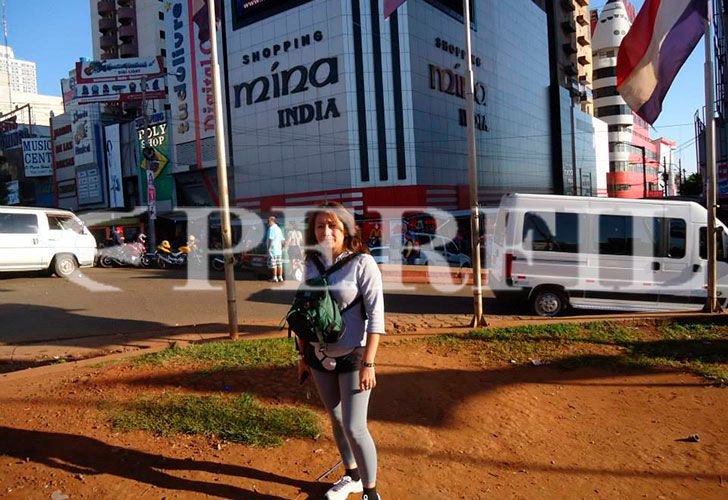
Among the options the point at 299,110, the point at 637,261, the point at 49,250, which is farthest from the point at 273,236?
the point at 299,110

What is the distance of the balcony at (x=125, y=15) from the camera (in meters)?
56.4

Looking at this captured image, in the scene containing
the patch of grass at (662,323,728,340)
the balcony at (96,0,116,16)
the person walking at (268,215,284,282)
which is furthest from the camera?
the balcony at (96,0,116,16)

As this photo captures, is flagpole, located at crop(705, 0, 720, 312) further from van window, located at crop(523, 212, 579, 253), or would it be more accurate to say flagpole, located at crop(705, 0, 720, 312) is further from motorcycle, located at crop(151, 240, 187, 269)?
motorcycle, located at crop(151, 240, 187, 269)

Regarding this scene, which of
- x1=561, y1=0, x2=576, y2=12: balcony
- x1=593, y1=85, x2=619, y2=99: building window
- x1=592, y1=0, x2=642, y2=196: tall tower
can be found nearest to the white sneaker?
x1=561, y1=0, x2=576, y2=12: balcony

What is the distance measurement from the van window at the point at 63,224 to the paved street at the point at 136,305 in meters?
1.33

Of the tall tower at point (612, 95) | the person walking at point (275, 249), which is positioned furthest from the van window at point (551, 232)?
the tall tower at point (612, 95)

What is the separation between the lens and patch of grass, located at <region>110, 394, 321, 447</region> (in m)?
3.83

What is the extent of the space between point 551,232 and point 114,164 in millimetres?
40301

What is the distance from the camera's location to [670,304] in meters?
9.01

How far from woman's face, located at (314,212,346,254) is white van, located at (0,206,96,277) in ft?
41.8

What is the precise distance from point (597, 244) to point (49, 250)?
12701 millimetres

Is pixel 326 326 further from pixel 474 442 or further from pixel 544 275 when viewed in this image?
pixel 544 275

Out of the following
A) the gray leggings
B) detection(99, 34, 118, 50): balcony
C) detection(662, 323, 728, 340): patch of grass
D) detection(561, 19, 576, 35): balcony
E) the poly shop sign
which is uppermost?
detection(99, 34, 118, 50): balcony

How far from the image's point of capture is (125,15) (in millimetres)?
56531
